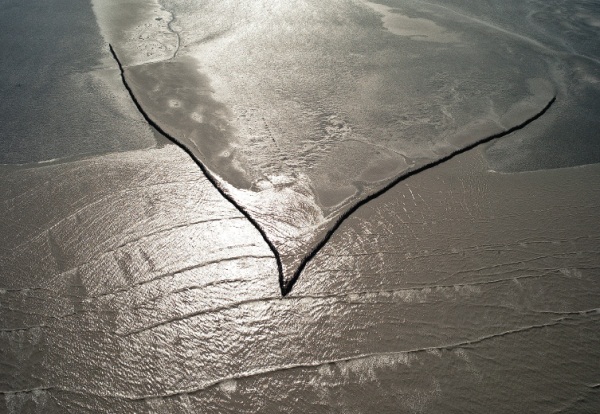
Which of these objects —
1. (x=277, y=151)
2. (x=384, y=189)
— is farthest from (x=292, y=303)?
(x=277, y=151)

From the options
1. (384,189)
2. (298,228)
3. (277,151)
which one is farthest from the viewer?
(277,151)

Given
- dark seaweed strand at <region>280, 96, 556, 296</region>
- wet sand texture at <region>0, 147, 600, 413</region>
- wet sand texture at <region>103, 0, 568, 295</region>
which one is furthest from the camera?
wet sand texture at <region>103, 0, 568, 295</region>

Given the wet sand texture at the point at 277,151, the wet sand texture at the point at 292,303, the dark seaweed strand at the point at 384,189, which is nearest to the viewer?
the wet sand texture at the point at 292,303

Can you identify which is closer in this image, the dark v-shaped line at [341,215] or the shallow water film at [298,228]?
the shallow water film at [298,228]

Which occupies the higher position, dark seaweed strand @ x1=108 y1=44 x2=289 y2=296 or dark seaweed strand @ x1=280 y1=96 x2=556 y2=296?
dark seaweed strand @ x1=280 y1=96 x2=556 y2=296

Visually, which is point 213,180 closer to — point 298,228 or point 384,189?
point 298,228
